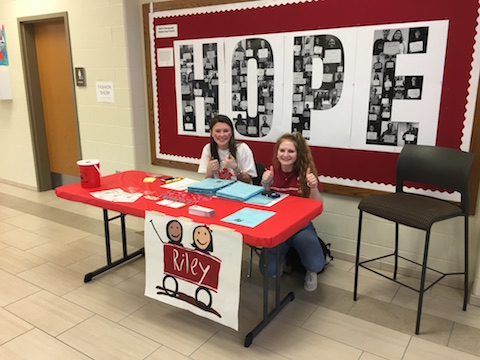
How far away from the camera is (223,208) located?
2.22 meters

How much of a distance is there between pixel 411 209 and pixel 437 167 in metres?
0.40

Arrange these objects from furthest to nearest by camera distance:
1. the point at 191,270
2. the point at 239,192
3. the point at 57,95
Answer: the point at 57,95
the point at 239,192
the point at 191,270

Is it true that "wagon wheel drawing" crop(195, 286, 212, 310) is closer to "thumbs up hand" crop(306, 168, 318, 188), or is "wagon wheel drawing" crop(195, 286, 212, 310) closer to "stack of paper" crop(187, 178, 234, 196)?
"stack of paper" crop(187, 178, 234, 196)

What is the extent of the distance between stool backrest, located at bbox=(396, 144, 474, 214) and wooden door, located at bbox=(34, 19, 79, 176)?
3739 mm

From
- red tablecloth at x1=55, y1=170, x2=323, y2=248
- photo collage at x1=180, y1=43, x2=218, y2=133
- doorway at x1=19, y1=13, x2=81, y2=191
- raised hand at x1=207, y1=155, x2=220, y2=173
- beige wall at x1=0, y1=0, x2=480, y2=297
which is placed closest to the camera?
red tablecloth at x1=55, y1=170, x2=323, y2=248

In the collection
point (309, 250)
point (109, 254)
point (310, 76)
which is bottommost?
point (109, 254)

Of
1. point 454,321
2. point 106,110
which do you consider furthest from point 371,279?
point 106,110

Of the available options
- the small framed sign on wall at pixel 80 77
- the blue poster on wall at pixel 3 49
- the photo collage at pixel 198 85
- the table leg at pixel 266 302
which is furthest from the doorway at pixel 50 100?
the table leg at pixel 266 302

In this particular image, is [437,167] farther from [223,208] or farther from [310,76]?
[223,208]

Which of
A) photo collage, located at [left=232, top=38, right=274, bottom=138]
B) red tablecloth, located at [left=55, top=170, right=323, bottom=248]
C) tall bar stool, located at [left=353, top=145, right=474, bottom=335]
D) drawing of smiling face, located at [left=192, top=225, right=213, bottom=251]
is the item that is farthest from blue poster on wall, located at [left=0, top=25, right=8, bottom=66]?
tall bar stool, located at [left=353, top=145, right=474, bottom=335]

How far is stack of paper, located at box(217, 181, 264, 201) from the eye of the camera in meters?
2.32

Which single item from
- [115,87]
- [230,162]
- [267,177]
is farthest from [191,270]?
[115,87]

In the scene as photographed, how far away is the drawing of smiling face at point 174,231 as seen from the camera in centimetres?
210

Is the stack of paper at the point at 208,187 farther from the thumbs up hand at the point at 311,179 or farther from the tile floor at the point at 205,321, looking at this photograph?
the tile floor at the point at 205,321
